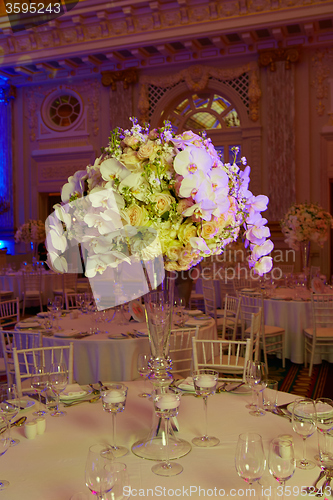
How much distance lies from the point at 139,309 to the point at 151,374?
7.98 ft

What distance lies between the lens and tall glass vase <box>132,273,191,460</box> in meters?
1.63

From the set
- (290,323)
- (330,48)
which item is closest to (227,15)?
(330,48)

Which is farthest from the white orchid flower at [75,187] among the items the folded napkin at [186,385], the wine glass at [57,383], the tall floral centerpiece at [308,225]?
the tall floral centerpiece at [308,225]

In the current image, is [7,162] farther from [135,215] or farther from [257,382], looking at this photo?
[135,215]

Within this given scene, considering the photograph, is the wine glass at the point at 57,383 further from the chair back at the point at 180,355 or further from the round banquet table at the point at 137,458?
the chair back at the point at 180,355

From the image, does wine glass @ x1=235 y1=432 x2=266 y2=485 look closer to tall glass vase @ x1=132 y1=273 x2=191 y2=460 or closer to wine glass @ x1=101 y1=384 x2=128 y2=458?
tall glass vase @ x1=132 y1=273 x2=191 y2=460

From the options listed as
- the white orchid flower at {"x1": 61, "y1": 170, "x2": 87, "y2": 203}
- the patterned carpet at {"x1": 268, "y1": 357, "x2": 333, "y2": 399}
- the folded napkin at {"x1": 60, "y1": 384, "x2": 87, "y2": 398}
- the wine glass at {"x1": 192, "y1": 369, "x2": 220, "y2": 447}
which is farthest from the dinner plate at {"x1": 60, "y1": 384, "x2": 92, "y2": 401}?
the patterned carpet at {"x1": 268, "y1": 357, "x2": 333, "y2": 399}

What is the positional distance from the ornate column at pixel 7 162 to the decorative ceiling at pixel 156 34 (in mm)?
817

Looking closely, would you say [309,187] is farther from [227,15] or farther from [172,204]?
[172,204]

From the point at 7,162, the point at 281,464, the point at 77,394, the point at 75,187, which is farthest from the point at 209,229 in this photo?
the point at 7,162

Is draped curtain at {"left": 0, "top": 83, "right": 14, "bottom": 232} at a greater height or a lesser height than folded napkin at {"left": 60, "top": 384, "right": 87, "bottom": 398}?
greater

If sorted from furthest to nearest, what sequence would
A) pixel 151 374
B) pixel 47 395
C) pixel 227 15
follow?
pixel 227 15, pixel 47 395, pixel 151 374

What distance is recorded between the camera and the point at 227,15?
962 centimetres

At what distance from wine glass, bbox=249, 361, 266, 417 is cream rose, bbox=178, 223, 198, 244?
31.0 inches
